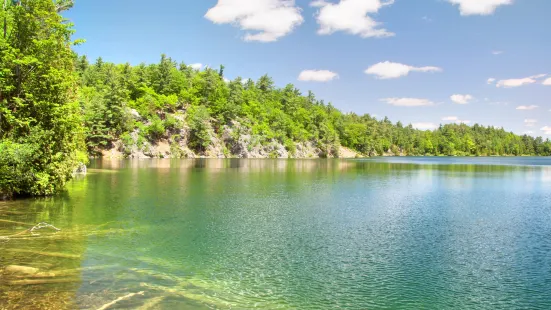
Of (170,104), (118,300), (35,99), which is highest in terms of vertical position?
(170,104)

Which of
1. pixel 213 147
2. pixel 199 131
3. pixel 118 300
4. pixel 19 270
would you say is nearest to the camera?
pixel 118 300

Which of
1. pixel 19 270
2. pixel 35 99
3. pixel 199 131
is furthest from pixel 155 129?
pixel 19 270

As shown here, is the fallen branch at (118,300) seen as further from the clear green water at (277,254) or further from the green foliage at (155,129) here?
the green foliage at (155,129)

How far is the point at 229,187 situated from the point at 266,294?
34653mm

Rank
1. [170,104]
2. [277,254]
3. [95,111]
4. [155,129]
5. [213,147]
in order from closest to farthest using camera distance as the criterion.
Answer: [277,254] < [95,111] < [155,129] < [213,147] < [170,104]

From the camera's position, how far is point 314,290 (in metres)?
15.1

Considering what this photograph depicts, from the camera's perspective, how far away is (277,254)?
19922mm

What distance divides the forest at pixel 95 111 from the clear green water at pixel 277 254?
14.7 ft

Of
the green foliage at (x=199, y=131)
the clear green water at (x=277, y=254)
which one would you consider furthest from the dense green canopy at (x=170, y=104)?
the clear green water at (x=277, y=254)

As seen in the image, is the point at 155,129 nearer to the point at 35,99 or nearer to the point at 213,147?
the point at 213,147

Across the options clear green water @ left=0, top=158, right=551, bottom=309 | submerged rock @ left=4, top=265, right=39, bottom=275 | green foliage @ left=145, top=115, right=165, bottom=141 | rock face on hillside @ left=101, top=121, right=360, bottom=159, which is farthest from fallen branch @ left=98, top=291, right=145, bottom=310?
green foliage @ left=145, top=115, right=165, bottom=141

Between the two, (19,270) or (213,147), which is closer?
(19,270)

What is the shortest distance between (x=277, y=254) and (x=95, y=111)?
380ft

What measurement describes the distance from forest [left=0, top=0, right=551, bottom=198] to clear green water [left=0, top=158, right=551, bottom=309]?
177 inches
